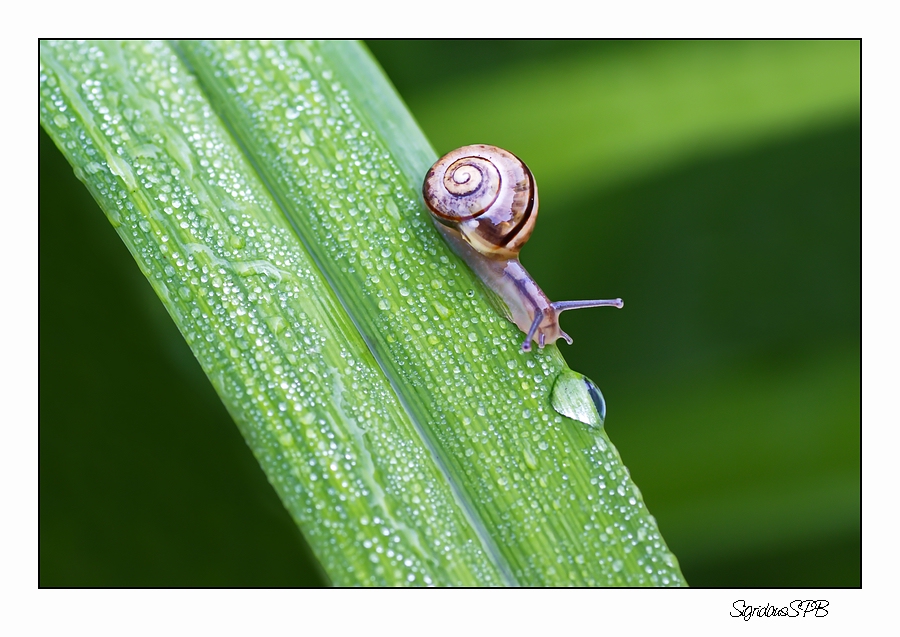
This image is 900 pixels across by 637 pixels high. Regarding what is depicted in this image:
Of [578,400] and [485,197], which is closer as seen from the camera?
[578,400]

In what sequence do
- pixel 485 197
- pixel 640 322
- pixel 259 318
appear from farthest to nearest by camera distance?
pixel 640 322
pixel 485 197
pixel 259 318

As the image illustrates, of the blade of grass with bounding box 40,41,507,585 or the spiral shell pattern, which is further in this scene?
the spiral shell pattern

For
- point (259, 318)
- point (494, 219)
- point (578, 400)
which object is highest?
point (494, 219)

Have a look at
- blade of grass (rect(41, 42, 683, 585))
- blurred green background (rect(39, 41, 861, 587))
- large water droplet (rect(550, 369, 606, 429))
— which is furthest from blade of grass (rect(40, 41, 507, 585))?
blurred green background (rect(39, 41, 861, 587))

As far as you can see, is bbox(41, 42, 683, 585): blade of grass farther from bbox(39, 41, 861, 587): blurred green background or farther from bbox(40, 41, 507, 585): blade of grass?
bbox(39, 41, 861, 587): blurred green background

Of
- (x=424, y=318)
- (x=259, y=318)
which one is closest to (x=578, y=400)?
(x=424, y=318)

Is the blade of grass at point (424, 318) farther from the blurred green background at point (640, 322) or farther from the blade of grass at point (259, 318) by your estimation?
the blurred green background at point (640, 322)

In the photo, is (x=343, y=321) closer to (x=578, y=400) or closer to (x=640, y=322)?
(x=578, y=400)
